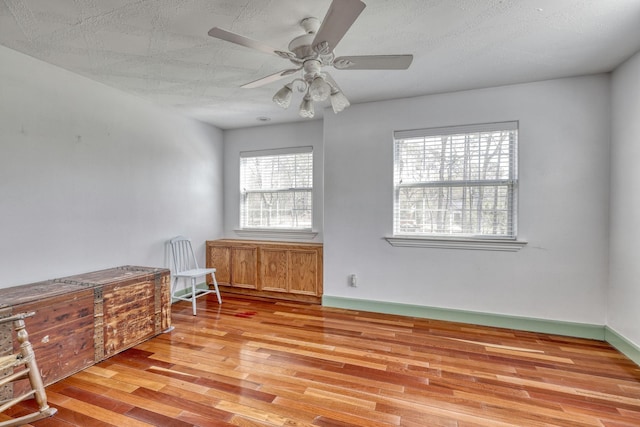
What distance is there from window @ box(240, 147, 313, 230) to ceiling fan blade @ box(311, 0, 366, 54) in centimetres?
252

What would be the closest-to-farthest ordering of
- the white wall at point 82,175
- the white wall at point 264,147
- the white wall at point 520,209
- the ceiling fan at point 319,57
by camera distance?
the ceiling fan at point 319,57, the white wall at point 82,175, the white wall at point 520,209, the white wall at point 264,147

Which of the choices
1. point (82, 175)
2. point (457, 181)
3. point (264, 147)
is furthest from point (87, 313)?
point (457, 181)

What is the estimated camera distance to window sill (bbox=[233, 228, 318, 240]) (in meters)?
4.18

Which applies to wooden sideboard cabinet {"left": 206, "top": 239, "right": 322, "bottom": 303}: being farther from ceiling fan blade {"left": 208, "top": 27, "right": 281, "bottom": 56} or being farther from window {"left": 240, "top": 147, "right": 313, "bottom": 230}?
ceiling fan blade {"left": 208, "top": 27, "right": 281, "bottom": 56}

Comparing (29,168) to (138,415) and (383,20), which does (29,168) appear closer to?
(138,415)

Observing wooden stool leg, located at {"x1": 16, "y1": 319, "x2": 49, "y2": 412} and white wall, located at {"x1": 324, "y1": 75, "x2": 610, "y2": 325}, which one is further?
white wall, located at {"x1": 324, "y1": 75, "x2": 610, "y2": 325}

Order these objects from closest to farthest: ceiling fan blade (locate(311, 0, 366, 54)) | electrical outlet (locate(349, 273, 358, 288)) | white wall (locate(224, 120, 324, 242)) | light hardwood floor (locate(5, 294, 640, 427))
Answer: ceiling fan blade (locate(311, 0, 366, 54))
light hardwood floor (locate(5, 294, 640, 427))
electrical outlet (locate(349, 273, 358, 288))
white wall (locate(224, 120, 324, 242))

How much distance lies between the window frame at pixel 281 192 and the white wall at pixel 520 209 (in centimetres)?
59

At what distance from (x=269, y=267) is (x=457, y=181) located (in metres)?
2.45

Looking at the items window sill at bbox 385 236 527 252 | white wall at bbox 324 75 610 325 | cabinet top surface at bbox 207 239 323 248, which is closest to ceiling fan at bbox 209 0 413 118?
white wall at bbox 324 75 610 325

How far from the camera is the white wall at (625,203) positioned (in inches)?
91.0

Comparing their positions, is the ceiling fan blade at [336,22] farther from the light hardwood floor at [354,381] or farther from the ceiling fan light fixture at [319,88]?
the light hardwood floor at [354,381]

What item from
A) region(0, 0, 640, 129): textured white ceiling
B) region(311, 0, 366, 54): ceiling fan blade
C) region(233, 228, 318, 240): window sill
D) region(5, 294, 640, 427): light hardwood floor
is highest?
→ region(0, 0, 640, 129): textured white ceiling

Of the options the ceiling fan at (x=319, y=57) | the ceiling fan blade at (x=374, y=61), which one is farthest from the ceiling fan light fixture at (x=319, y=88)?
the ceiling fan blade at (x=374, y=61)
